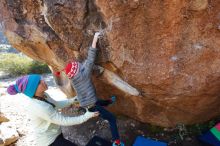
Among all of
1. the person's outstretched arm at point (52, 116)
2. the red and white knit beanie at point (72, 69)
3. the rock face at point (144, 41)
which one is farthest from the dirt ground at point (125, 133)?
the red and white knit beanie at point (72, 69)

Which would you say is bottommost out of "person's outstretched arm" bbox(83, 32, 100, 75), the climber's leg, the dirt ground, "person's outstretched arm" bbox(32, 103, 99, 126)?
the dirt ground

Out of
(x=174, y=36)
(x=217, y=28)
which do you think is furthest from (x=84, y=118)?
(x=217, y=28)

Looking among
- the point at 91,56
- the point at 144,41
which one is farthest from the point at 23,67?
the point at 144,41

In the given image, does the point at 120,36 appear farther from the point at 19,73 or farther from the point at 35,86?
the point at 19,73

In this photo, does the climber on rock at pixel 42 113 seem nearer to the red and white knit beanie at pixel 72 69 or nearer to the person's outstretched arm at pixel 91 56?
the red and white knit beanie at pixel 72 69

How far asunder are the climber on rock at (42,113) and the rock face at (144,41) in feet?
2.88

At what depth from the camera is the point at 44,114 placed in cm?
448

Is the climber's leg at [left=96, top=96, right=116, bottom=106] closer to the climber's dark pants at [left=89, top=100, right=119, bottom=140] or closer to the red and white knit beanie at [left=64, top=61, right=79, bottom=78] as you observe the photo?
the climber's dark pants at [left=89, top=100, right=119, bottom=140]

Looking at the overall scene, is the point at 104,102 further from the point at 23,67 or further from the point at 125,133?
the point at 23,67

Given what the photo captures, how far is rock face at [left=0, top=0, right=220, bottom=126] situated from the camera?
176 inches

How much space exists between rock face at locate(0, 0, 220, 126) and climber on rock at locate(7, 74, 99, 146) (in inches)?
34.6

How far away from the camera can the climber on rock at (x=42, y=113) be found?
441cm

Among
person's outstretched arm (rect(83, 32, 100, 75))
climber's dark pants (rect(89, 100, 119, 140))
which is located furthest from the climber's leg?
person's outstretched arm (rect(83, 32, 100, 75))

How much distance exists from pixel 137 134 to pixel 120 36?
2.10 metres
